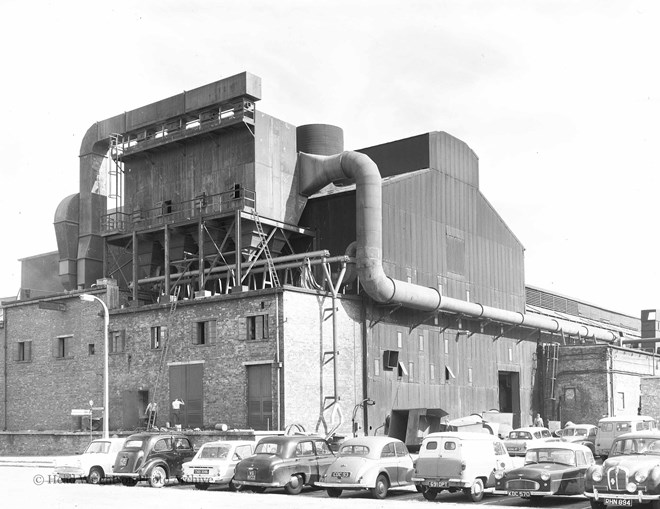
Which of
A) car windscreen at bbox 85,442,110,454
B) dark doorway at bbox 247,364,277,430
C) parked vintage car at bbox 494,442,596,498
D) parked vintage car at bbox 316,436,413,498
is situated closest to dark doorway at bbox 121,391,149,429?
dark doorway at bbox 247,364,277,430

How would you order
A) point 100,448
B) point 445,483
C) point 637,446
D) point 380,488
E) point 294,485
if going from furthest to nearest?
point 100,448 → point 294,485 → point 380,488 → point 445,483 → point 637,446

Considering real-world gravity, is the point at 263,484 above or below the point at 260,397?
below

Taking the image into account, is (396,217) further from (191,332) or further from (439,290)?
(191,332)

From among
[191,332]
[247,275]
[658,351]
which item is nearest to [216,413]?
[191,332]

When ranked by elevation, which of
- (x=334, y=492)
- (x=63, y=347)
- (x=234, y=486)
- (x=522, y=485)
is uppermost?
(x=63, y=347)

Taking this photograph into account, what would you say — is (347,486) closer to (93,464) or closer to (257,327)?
(93,464)

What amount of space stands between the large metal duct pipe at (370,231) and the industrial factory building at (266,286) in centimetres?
11

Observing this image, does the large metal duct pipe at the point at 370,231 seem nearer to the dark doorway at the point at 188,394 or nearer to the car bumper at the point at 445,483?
the dark doorway at the point at 188,394

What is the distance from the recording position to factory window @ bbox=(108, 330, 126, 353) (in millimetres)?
44875

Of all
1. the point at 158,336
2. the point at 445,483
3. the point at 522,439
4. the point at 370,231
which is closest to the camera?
the point at 445,483

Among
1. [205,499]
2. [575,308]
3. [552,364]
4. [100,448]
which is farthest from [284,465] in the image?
[575,308]

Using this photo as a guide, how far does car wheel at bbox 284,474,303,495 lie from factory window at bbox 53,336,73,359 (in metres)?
25.3

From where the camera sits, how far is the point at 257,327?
39.6 metres

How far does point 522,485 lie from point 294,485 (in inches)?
265
